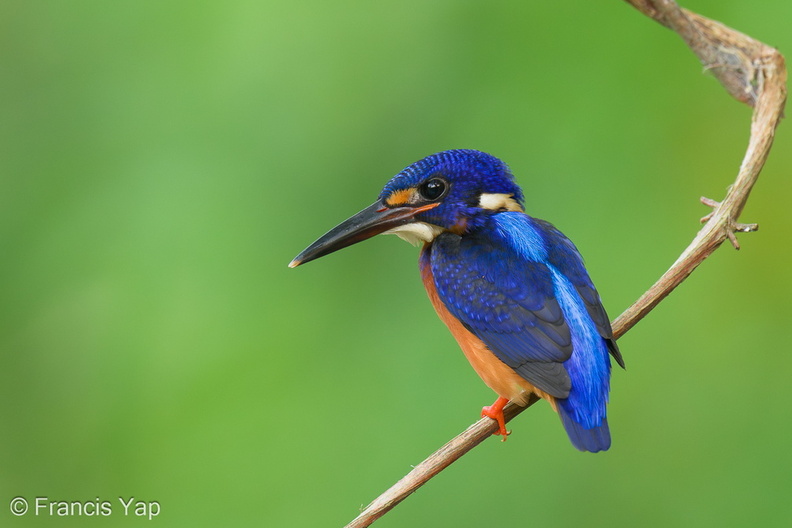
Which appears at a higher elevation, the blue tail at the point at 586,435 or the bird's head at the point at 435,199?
the bird's head at the point at 435,199

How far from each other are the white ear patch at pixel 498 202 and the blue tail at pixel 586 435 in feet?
1.77

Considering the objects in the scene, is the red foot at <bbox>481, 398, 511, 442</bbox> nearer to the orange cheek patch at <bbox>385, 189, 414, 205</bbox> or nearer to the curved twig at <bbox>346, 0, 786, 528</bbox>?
the curved twig at <bbox>346, 0, 786, 528</bbox>

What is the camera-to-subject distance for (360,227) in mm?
2236

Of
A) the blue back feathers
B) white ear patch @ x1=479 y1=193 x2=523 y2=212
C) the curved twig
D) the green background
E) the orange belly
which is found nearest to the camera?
the curved twig

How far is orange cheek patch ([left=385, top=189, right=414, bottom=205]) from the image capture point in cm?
228

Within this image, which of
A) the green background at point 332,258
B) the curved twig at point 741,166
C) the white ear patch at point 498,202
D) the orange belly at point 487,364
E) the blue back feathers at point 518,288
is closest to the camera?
the curved twig at point 741,166

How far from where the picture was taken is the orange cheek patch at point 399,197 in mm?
2283

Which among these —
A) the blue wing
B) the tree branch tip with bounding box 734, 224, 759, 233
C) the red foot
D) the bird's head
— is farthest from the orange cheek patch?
the tree branch tip with bounding box 734, 224, 759, 233

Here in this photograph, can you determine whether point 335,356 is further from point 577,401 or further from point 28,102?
point 28,102

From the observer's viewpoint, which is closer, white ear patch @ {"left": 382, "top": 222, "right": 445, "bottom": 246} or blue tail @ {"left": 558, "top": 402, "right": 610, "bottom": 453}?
blue tail @ {"left": 558, "top": 402, "right": 610, "bottom": 453}

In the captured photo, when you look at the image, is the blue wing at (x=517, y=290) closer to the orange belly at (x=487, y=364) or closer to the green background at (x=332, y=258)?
the orange belly at (x=487, y=364)

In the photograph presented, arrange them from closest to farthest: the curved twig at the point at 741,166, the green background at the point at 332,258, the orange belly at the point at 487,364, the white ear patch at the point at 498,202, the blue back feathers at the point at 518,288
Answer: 1. the curved twig at the point at 741,166
2. the blue back feathers at the point at 518,288
3. the orange belly at the point at 487,364
4. the white ear patch at the point at 498,202
5. the green background at the point at 332,258

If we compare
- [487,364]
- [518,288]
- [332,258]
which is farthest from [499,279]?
[332,258]

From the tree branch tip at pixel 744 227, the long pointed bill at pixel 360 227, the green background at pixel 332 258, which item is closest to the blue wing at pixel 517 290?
the long pointed bill at pixel 360 227
